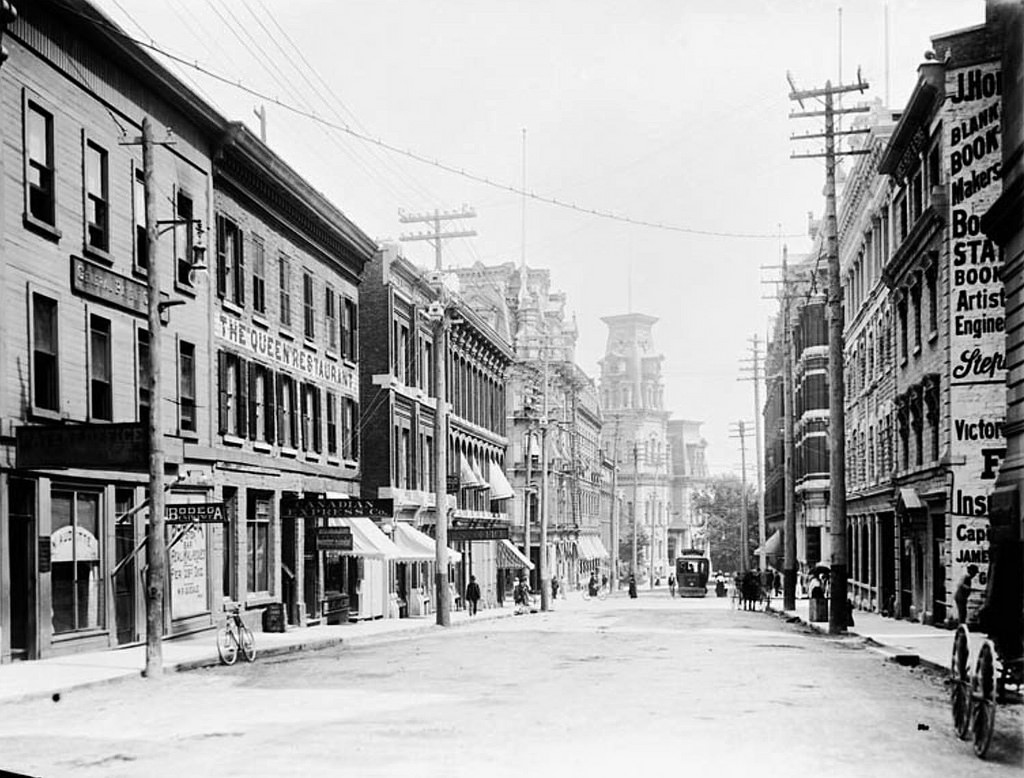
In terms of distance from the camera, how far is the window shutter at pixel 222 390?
103ft

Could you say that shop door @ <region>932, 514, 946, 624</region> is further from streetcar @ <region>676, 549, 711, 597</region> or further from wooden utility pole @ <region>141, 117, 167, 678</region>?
streetcar @ <region>676, 549, 711, 597</region>

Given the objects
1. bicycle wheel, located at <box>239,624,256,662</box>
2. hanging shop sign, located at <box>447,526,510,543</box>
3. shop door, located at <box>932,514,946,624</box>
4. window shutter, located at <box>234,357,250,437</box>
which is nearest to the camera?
bicycle wheel, located at <box>239,624,256,662</box>

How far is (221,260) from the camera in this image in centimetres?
3184

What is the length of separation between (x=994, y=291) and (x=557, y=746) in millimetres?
17781

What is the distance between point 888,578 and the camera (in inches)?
1642

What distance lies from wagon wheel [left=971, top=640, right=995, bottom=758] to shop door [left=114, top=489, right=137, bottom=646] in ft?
60.4

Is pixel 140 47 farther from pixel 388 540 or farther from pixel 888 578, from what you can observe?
pixel 888 578

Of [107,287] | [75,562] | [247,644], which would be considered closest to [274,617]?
[247,644]

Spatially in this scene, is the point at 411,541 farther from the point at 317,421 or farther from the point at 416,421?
the point at 317,421

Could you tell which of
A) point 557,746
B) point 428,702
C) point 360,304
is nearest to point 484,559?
point 360,304

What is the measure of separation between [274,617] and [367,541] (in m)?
5.51

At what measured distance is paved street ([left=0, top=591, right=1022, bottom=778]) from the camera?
1137 cm

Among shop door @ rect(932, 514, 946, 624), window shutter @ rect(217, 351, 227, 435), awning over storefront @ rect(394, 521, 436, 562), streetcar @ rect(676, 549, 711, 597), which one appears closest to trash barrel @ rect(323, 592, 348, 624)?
awning over storefront @ rect(394, 521, 436, 562)

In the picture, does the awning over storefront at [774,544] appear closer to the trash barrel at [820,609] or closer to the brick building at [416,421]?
the brick building at [416,421]
